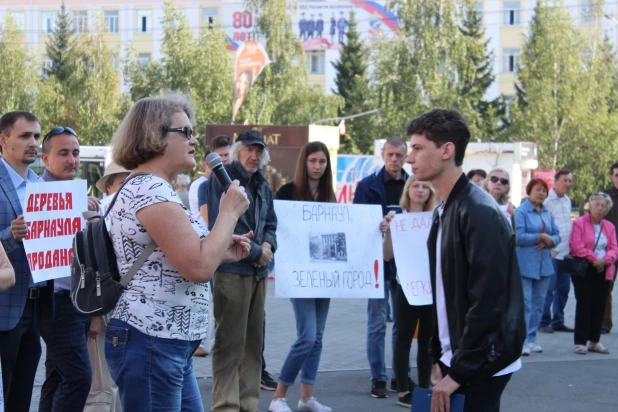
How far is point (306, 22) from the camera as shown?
72312mm

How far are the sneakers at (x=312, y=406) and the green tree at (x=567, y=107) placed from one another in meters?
42.0

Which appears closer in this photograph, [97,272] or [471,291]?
[471,291]

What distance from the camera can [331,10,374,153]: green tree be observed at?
58.1 meters

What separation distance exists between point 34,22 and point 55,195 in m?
71.0

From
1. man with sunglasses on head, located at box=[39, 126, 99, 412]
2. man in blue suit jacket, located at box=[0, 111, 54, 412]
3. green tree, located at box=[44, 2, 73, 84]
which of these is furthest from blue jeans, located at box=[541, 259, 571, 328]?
green tree, located at box=[44, 2, 73, 84]

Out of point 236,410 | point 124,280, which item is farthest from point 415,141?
point 236,410

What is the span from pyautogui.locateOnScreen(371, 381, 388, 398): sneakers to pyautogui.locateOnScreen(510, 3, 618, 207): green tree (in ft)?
135

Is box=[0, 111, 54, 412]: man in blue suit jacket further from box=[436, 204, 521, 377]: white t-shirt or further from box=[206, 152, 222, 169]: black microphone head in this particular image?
box=[436, 204, 521, 377]: white t-shirt

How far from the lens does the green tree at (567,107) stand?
150 feet

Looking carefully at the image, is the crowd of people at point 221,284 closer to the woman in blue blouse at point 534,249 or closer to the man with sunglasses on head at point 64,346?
the man with sunglasses on head at point 64,346

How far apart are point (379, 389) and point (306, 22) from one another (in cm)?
6744

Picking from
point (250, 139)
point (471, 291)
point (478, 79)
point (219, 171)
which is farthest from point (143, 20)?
point (471, 291)

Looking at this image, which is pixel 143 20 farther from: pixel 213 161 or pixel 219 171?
pixel 219 171

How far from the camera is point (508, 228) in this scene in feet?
10.6
